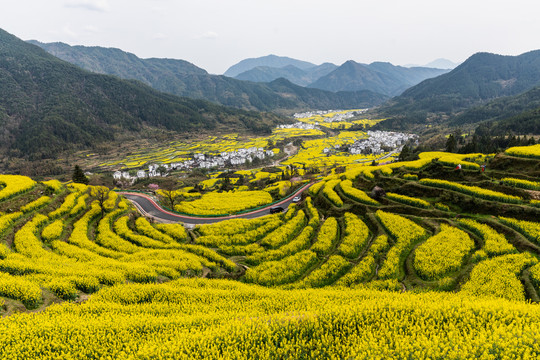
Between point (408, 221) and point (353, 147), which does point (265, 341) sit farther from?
point (353, 147)

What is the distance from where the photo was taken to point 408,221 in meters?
27.2

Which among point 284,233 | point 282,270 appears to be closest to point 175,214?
point 284,233

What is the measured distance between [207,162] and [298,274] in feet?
430

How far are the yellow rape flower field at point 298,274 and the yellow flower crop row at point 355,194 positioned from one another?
0.21 m

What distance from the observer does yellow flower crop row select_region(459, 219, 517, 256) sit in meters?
19.9

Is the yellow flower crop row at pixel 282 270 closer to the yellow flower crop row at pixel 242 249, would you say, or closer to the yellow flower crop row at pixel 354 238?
the yellow flower crop row at pixel 354 238

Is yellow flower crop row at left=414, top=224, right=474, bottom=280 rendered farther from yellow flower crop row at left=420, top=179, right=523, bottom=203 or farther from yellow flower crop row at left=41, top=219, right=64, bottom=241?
yellow flower crop row at left=41, top=219, right=64, bottom=241

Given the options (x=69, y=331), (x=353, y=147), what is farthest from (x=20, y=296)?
(x=353, y=147)

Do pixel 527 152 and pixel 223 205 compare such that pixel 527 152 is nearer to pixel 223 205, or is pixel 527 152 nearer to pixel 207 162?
pixel 223 205

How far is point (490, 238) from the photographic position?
21.8 meters

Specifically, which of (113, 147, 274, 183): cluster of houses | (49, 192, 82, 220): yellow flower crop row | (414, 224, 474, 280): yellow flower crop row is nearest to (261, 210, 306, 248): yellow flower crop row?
(414, 224, 474, 280): yellow flower crop row

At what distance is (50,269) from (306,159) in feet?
424

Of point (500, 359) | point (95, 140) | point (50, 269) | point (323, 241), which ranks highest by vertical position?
point (95, 140)

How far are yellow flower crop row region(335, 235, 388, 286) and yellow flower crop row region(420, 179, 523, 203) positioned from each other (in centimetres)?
1311
